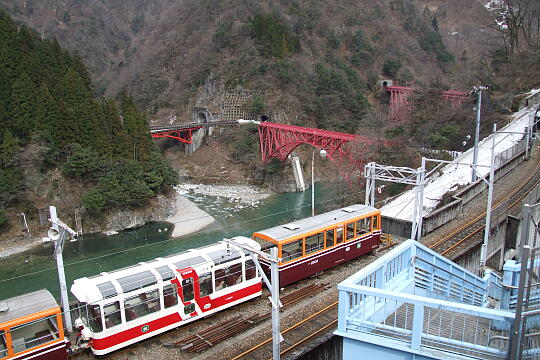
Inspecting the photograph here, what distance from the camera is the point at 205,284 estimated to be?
10.8 m

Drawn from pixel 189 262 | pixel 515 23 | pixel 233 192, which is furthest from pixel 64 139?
pixel 515 23

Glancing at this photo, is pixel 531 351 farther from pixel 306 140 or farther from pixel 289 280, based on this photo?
pixel 306 140

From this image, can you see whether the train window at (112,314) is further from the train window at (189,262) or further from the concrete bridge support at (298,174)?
the concrete bridge support at (298,174)

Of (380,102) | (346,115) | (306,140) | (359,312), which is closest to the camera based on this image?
(359,312)

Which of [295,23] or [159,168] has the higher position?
[295,23]

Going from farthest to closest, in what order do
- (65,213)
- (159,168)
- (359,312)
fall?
(159,168) → (65,213) → (359,312)

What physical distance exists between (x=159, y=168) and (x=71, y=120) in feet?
21.9

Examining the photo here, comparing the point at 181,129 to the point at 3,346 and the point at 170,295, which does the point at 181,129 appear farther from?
the point at 3,346

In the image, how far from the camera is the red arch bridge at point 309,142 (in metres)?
29.8

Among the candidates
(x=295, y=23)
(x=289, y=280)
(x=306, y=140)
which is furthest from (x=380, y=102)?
(x=289, y=280)

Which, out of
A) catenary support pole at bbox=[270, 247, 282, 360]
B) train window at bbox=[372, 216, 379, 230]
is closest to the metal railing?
catenary support pole at bbox=[270, 247, 282, 360]

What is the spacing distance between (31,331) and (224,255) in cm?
460

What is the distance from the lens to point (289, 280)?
1268 cm

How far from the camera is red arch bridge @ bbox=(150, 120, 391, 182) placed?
97.6 feet
